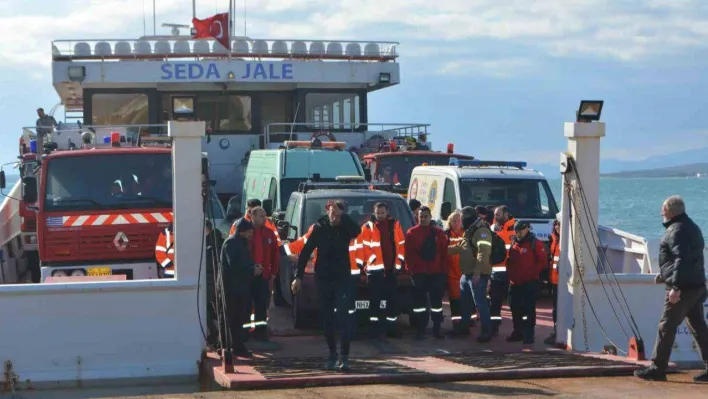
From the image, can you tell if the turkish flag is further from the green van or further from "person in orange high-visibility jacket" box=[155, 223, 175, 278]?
"person in orange high-visibility jacket" box=[155, 223, 175, 278]

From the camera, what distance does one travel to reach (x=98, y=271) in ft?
45.9

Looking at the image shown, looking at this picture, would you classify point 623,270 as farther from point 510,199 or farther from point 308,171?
point 308,171

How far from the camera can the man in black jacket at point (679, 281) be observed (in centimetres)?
1016

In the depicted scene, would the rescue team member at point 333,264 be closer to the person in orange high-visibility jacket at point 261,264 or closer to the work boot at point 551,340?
the person in orange high-visibility jacket at point 261,264

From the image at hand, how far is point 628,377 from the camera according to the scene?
10641 mm

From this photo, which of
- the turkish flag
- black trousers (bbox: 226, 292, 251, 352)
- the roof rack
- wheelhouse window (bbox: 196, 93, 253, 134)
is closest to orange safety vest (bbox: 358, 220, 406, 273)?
black trousers (bbox: 226, 292, 251, 352)

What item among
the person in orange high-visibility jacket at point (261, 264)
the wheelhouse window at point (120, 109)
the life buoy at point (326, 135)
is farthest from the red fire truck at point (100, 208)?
the wheelhouse window at point (120, 109)

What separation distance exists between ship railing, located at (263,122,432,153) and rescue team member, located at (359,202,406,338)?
1065 cm

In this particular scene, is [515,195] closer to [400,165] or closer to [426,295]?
[426,295]

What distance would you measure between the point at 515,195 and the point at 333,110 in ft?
28.9

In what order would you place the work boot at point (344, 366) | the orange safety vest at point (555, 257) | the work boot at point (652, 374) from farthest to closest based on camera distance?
the orange safety vest at point (555, 257), the work boot at point (344, 366), the work boot at point (652, 374)

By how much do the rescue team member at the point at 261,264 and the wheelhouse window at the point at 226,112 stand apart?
12.0 m

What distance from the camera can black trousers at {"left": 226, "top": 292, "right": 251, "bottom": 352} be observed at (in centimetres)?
1146

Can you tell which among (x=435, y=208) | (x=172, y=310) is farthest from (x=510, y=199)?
(x=172, y=310)
